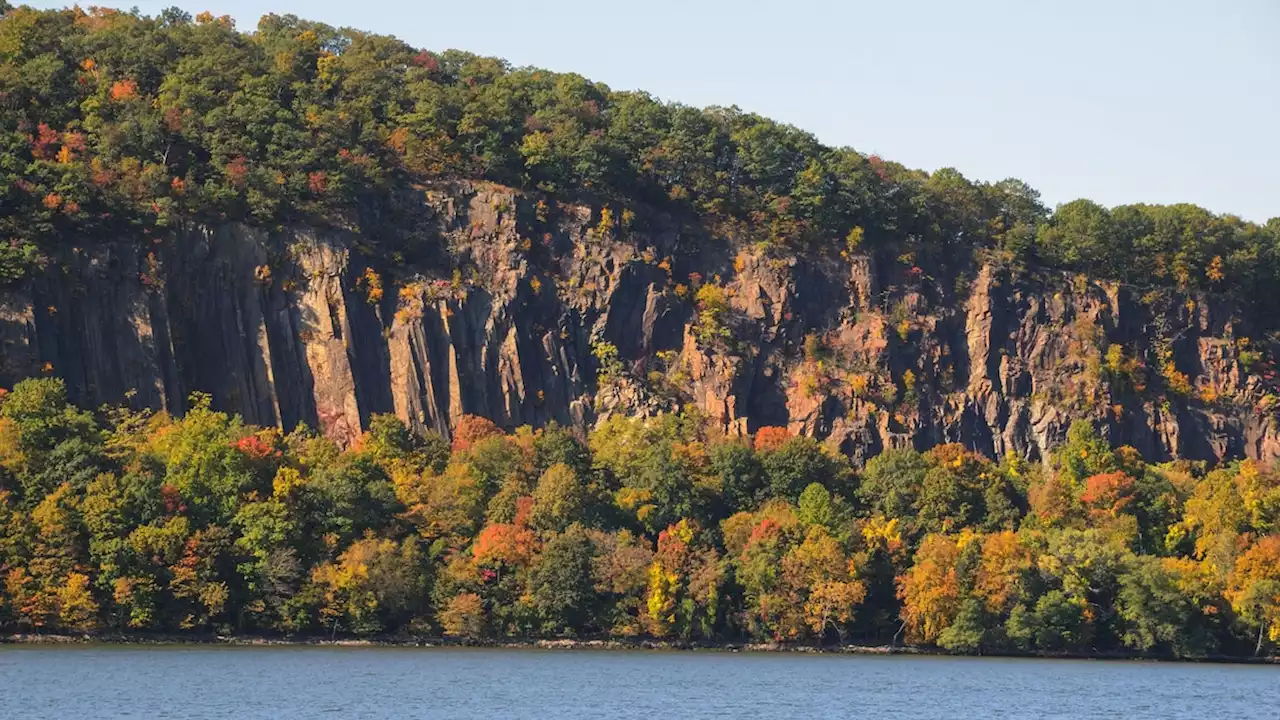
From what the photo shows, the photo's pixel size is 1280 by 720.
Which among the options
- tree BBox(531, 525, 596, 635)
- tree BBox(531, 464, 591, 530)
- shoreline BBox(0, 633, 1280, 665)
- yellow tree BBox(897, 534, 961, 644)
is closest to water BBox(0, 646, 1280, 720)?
shoreline BBox(0, 633, 1280, 665)

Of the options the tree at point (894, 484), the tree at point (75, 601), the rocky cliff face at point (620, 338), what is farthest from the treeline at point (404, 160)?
the tree at point (75, 601)

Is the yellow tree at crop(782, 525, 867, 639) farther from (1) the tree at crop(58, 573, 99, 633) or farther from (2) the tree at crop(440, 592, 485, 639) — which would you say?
(1) the tree at crop(58, 573, 99, 633)

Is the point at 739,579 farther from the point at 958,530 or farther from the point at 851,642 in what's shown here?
the point at 958,530

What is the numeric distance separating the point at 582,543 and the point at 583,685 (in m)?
20.1

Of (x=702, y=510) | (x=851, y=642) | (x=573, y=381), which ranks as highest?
(x=573, y=381)

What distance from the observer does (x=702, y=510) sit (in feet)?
363

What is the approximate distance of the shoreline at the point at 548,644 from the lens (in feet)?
307

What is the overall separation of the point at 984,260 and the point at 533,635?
159 feet

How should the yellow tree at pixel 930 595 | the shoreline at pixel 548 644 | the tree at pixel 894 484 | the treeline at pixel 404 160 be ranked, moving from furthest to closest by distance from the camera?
the treeline at pixel 404 160, the tree at pixel 894 484, the yellow tree at pixel 930 595, the shoreline at pixel 548 644

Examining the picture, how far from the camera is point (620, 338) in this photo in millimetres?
127250

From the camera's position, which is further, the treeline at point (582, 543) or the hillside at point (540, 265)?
the hillside at point (540, 265)

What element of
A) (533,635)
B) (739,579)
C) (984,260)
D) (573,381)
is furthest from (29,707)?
(984,260)

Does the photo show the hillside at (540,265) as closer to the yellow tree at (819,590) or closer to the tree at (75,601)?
the tree at (75,601)

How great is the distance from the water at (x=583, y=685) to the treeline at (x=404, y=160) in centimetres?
3289
